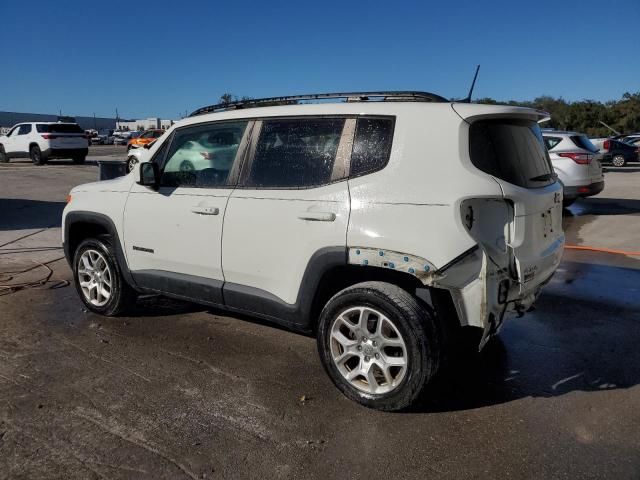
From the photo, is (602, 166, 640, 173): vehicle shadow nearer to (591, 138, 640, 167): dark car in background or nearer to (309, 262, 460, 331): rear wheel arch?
(591, 138, 640, 167): dark car in background

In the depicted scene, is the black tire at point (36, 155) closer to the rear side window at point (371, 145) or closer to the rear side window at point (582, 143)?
the rear side window at point (582, 143)

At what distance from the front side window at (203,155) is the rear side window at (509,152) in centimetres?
173

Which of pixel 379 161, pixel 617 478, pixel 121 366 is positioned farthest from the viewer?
pixel 121 366

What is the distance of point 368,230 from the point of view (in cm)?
321

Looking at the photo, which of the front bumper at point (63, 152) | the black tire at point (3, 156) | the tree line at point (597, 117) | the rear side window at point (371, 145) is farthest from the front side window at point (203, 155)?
the tree line at point (597, 117)

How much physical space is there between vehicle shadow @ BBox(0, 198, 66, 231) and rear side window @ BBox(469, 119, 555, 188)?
27.5 feet

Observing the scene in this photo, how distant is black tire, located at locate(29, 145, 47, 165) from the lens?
2279 cm

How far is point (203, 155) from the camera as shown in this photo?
14.1 feet

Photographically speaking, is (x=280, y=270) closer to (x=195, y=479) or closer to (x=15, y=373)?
(x=195, y=479)

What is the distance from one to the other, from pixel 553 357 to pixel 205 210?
9.35 ft

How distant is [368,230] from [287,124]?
42.5 inches

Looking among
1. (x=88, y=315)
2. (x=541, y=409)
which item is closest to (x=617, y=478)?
(x=541, y=409)

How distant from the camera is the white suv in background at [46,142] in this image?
22.6 meters

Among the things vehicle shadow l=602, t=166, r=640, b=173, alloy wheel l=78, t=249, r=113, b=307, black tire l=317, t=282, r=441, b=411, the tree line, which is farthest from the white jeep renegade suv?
the tree line
